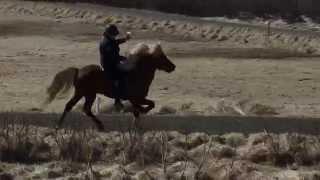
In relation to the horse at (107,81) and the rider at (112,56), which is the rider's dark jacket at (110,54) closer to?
the rider at (112,56)

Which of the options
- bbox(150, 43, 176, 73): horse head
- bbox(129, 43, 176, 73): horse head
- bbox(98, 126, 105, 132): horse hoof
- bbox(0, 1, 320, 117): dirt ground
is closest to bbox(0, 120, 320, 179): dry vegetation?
bbox(98, 126, 105, 132): horse hoof

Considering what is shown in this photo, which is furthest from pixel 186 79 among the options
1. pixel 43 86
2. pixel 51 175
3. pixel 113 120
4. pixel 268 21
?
pixel 268 21

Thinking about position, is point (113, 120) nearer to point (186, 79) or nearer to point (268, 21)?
point (186, 79)

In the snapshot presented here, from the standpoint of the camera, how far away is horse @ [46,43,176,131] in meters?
16.4

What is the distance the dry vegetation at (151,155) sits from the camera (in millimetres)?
11711

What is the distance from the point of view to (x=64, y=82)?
16.6 meters

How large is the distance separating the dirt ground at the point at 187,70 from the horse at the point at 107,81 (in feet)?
9.88

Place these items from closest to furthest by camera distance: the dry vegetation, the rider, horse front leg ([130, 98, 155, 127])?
1. the dry vegetation
2. the rider
3. horse front leg ([130, 98, 155, 127])

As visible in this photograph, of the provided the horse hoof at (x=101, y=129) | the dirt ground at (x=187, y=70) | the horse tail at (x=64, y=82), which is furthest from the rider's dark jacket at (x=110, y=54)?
the dirt ground at (x=187, y=70)

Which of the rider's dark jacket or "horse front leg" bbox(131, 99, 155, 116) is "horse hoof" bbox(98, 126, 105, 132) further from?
the rider's dark jacket

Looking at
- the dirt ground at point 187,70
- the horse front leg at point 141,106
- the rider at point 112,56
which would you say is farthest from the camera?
the dirt ground at point 187,70

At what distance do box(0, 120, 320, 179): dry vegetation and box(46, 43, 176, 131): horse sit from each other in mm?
1859

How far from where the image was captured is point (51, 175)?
11891 millimetres

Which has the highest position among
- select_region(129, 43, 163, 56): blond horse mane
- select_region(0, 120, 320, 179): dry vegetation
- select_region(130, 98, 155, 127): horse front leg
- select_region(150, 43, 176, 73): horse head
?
select_region(129, 43, 163, 56): blond horse mane
